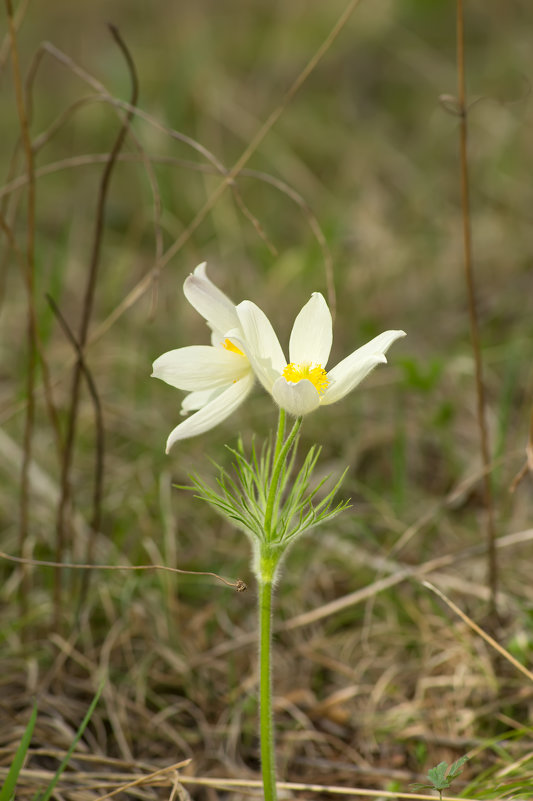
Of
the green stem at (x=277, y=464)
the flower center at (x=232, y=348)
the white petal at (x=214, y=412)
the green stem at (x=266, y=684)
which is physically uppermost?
the flower center at (x=232, y=348)

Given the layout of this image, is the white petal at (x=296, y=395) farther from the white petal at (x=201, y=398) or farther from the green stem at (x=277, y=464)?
the white petal at (x=201, y=398)

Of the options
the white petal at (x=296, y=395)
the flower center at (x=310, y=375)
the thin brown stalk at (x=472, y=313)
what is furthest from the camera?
the thin brown stalk at (x=472, y=313)

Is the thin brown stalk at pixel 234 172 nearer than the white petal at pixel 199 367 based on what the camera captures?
No

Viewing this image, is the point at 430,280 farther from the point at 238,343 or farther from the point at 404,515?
the point at 238,343

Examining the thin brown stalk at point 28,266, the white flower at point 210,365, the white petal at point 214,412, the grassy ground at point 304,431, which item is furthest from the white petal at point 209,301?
the thin brown stalk at point 28,266

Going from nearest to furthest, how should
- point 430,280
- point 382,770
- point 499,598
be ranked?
point 382,770
point 499,598
point 430,280

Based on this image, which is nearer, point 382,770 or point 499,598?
point 382,770

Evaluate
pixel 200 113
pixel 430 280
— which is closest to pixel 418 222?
pixel 430 280
